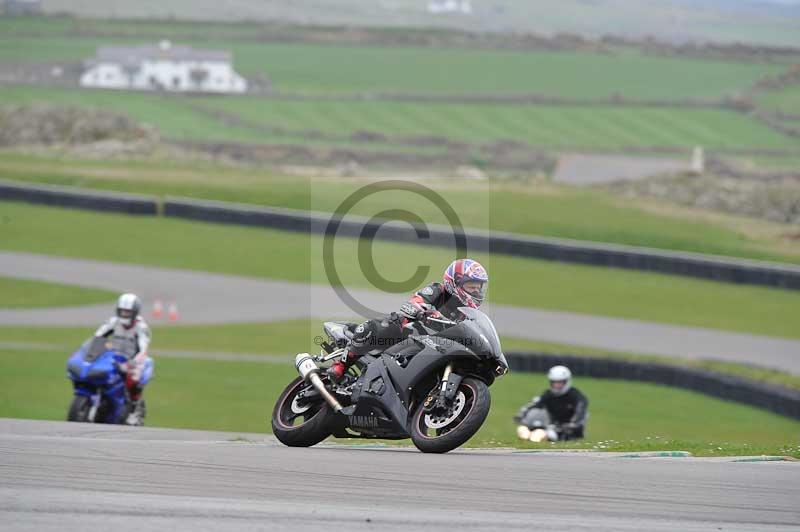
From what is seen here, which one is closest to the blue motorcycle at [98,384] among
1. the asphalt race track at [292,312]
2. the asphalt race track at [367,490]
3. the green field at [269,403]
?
the green field at [269,403]

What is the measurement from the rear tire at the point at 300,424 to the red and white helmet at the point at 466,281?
1435 millimetres

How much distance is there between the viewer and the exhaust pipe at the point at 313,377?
11.2 meters

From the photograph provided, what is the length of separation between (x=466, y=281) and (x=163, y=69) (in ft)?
320

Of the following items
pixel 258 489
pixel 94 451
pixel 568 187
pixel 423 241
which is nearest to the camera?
pixel 258 489

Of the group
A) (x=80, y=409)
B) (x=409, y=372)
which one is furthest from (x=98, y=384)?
(x=409, y=372)

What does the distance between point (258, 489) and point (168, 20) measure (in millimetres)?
123218

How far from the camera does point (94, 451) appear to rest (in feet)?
32.4

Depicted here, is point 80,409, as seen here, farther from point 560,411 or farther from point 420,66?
point 420,66

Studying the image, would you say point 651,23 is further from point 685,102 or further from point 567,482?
point 567,482

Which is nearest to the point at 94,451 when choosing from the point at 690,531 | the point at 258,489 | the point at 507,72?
the point at 258,489

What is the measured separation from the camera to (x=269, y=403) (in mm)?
19344

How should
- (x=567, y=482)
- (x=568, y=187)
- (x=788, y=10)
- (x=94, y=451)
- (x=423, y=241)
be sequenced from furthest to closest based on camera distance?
(x=788, y=10) → (x=568, y=187) → (x=423, y=241) → (x=94, y=451) → (x=567, y=482)

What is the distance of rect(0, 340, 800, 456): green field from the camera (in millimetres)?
18062

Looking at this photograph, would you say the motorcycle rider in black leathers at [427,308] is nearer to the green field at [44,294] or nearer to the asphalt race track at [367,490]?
the asphalt race track at [367,490]
